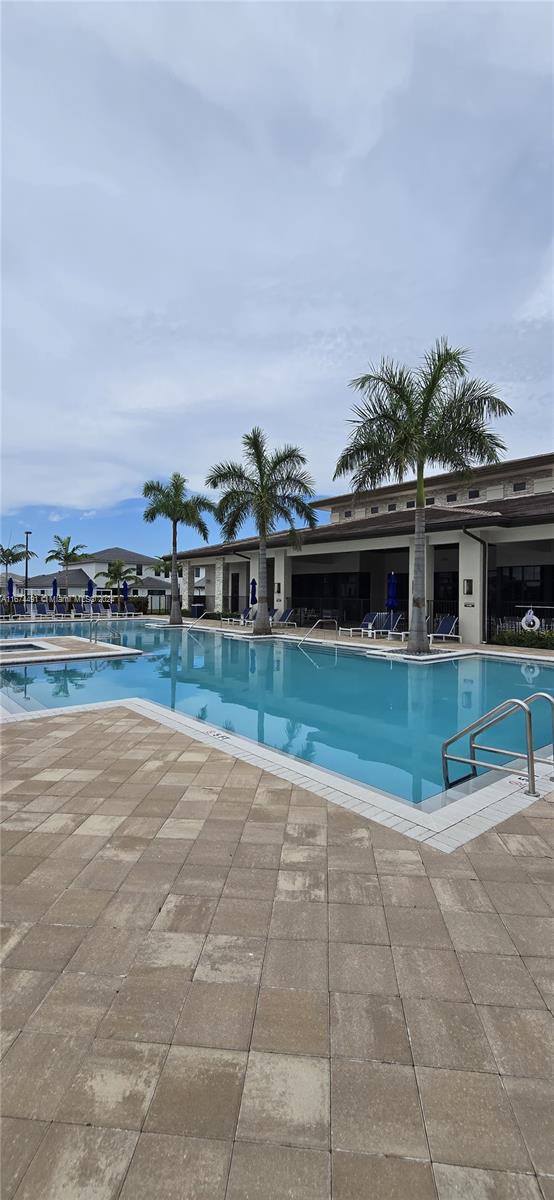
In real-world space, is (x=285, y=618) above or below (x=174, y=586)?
below

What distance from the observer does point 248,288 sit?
18.1m

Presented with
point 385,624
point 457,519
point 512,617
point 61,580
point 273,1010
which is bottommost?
point 273,1010

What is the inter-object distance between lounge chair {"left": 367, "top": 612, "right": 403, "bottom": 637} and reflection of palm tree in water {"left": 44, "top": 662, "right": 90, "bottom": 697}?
11.7 m

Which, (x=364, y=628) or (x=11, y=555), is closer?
(x=364, y=628)

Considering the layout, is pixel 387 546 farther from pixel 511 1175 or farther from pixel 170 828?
pixel 511 1175

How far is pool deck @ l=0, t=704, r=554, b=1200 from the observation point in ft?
6.10

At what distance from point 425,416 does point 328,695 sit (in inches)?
347

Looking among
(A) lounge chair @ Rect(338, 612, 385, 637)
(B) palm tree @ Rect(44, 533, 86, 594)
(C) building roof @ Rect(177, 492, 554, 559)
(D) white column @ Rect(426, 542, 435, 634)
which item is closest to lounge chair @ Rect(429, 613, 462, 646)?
(D) white column @ Rect(426, 542, 435, 634)

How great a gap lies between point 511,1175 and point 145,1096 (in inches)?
51.1

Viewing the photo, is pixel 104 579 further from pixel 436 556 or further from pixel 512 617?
pixel 512 617

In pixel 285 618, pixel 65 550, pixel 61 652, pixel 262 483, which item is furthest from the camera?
pixel 65 550

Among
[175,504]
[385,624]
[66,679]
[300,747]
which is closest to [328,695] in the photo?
[300,747]

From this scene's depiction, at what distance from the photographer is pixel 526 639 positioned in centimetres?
1881

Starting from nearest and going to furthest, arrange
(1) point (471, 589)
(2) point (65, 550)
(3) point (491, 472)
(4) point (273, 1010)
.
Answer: (4) point (273, 1010), (1) point (471, 589), (3) point (491, 472), (2) point (65, 550)
